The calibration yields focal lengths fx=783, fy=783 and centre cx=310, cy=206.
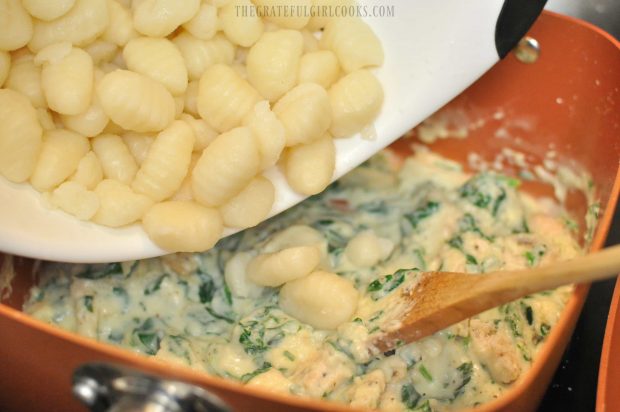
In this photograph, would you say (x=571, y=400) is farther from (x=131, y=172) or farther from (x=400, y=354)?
(x=131, y=172)

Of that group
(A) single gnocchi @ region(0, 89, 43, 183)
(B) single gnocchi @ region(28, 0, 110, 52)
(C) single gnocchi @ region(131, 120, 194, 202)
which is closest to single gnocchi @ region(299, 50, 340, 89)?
(C) single gnocchi @ region(131, 120, 194, 202)

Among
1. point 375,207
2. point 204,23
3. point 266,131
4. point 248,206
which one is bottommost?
point 375,207

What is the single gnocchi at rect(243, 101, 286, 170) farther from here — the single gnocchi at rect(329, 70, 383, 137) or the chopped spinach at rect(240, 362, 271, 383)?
the chopped spinach at rect(240, 362, 271, 383)

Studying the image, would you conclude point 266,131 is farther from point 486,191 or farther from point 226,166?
point 486,191

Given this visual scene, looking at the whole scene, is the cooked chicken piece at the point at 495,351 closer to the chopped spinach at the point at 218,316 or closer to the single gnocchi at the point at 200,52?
the chopped spinach at the point at 218,316

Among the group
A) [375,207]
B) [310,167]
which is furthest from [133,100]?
[375,207]

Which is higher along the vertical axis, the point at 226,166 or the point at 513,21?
the point at 513,21

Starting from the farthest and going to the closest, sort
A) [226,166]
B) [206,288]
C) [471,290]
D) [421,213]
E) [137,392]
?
[421,213] < [206,288] < [226,166] < [471,290] < [137,392]
